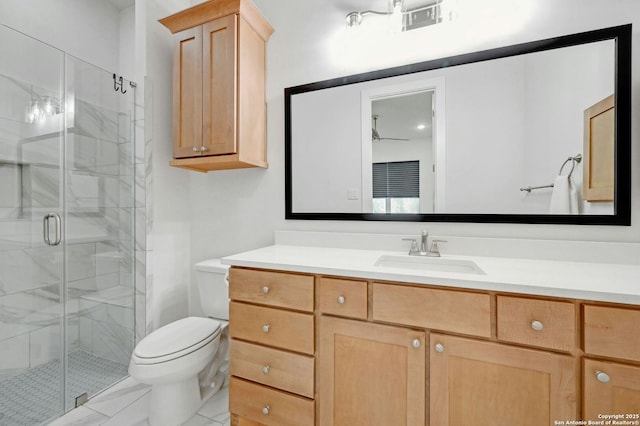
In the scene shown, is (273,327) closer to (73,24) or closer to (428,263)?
(428,263)

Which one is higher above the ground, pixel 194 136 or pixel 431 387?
pixel 194 136

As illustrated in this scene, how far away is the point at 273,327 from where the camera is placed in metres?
1.19

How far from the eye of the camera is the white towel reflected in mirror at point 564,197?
1230 mm

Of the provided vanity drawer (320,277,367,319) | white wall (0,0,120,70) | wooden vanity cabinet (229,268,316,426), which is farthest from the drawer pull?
white wall (0,0,120,70)

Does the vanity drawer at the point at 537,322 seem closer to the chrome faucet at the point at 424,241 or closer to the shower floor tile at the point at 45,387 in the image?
the chrome faucet at the point at 424,241

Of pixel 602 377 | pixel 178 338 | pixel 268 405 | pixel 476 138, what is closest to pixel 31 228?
pixel 178 338

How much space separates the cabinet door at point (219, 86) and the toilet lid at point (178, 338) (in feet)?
3.37

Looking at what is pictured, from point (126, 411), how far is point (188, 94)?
1.87 metres

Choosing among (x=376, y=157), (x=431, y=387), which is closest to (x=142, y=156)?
(x=376, y=157)

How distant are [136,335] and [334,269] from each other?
1.62m

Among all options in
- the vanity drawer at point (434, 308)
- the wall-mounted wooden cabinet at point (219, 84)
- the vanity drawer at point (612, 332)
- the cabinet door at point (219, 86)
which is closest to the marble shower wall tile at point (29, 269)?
the wall-mounted wooden cabinet at point (219, 84)

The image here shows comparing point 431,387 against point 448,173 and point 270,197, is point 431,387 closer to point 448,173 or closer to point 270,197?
point 448,173

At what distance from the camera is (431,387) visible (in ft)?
3.14

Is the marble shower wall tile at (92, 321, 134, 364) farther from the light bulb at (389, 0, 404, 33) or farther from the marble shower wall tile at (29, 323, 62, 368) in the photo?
the light bulb at (389, 0, 404, 33)
